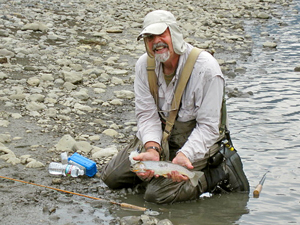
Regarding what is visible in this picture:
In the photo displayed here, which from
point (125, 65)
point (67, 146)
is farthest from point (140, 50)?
point (67, 146)

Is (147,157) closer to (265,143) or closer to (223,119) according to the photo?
(223,119)

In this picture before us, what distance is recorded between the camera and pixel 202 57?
4.94m

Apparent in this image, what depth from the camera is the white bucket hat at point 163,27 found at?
4.68m

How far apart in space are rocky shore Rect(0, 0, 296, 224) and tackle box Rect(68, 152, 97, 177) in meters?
0.08

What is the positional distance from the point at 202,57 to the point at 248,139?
9.05 ft

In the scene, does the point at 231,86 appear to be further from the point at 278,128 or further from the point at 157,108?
the point at 157,108

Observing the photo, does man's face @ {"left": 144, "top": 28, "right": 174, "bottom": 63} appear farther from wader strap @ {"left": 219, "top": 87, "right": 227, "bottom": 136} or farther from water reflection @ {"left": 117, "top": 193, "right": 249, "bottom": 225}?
water reflection @ {"left": 117, "top": 193, "right": 249, "bottom": 225}

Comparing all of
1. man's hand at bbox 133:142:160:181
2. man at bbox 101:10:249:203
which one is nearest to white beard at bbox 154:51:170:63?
man at bbox 101:10:249:203

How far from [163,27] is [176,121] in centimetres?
98

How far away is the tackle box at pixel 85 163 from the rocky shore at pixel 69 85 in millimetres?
83

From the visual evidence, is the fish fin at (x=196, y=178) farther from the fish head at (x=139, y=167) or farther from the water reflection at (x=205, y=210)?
the fish head at (x=139, y=167)

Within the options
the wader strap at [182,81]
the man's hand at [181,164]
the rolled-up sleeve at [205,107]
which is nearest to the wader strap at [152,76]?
the wader strap at [182,81]

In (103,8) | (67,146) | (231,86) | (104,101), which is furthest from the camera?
(103,8)

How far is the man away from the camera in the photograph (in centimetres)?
479
